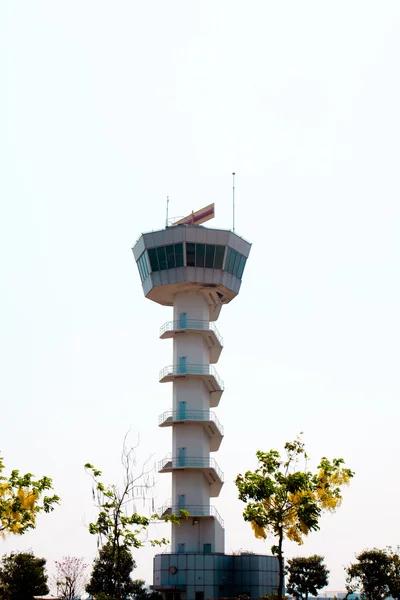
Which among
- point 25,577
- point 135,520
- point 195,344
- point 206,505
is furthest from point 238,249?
point 25,577

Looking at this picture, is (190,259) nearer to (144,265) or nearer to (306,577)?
(144,265)

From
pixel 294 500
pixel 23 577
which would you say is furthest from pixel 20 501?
pixel 23 577

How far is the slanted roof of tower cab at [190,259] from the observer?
72.7m

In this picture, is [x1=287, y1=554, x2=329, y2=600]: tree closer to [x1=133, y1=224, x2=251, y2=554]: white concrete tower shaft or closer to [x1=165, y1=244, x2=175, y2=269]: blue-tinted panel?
[x1=133, y1=224, x2=251, y2=554]: white concrete tower shaft

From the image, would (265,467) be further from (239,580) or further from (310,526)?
(239,580)

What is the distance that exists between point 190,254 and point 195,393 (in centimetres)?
1419

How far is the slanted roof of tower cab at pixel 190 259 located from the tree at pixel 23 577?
37653mm

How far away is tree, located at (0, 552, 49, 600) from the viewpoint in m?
83.2

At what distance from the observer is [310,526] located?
155ft

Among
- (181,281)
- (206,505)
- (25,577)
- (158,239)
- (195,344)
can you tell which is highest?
(158,239)

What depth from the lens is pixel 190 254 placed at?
72750 mm

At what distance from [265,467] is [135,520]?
10.8 m

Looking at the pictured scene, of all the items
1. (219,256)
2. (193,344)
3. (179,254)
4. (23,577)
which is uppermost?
(219,256)

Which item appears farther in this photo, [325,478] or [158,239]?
[158,239]
